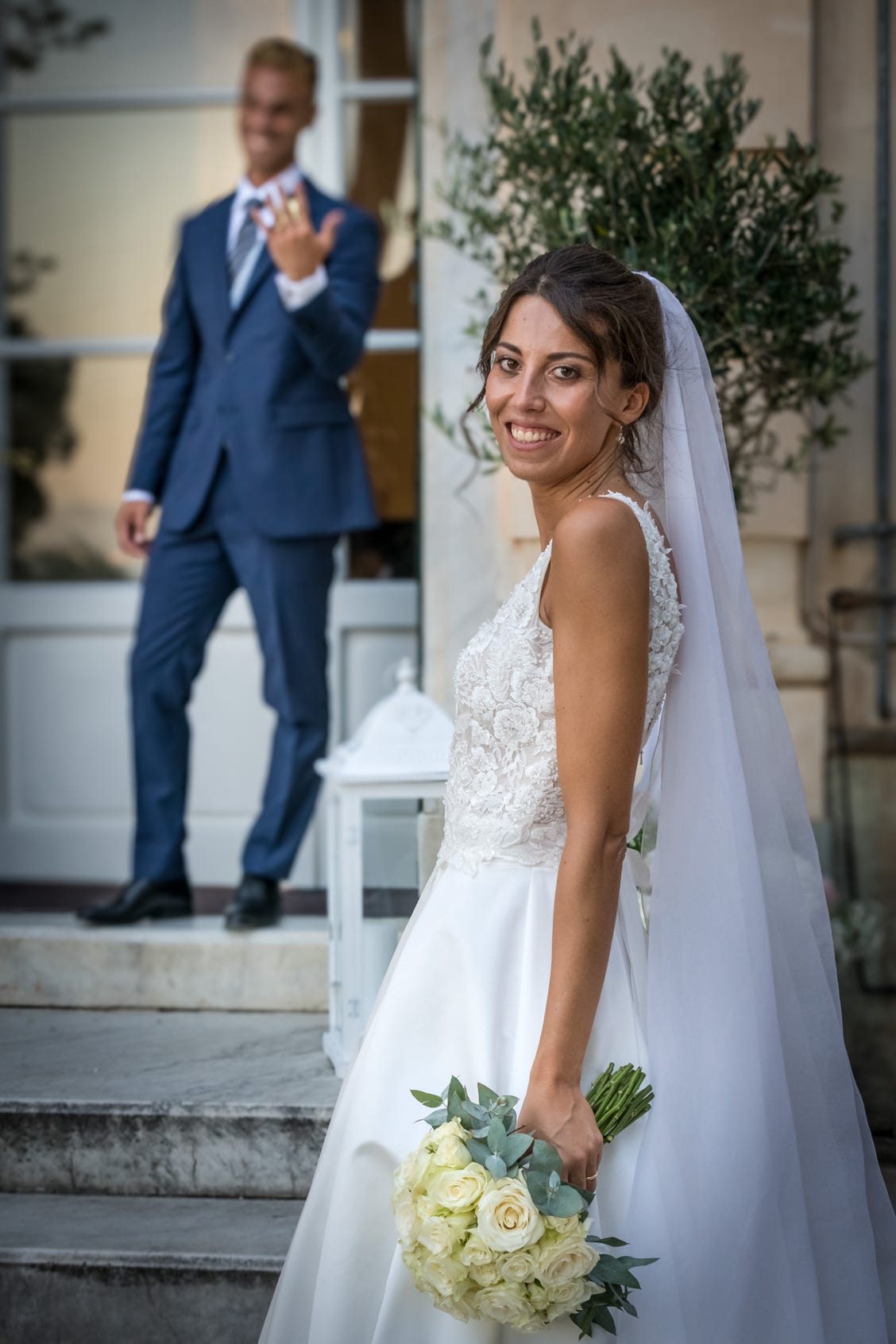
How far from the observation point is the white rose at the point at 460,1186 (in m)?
1.50

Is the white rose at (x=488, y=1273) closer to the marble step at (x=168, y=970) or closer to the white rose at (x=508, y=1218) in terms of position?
the white rose at (x=508, y=1218)

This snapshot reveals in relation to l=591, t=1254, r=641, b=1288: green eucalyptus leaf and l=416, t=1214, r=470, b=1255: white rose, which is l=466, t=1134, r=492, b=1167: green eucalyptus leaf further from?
l=591, t=1254, r=641, b=1288: green eucalyptus leaf

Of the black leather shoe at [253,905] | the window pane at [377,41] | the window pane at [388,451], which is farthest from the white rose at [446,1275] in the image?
the window pane at [377,41]

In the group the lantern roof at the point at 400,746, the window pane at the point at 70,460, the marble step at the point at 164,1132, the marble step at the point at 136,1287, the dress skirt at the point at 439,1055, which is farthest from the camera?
the window pane at the point at 70,460

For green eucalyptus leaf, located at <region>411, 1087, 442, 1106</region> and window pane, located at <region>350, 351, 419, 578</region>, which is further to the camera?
window pane, located at <region>350, 351, 419, 578</region>

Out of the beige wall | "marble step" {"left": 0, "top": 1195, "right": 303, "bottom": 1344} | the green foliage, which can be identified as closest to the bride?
"marble step" {"left": 0, "top": 1195, "right": 303, "bottom": 1344}

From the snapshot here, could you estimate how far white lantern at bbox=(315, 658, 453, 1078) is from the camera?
306 cm

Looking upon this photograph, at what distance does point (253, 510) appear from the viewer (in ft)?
12.8

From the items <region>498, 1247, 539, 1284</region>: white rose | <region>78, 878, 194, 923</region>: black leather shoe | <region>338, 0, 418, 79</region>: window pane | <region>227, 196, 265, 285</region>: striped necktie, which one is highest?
<region>338, 0, 418, 79</region>: window pane

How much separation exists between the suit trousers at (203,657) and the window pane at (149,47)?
1932 millimetres

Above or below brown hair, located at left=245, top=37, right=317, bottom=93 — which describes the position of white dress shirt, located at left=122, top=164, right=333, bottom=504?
below

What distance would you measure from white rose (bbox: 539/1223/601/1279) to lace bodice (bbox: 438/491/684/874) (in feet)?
1.60

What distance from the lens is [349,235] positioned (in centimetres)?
411

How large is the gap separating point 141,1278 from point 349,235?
9.51ft
